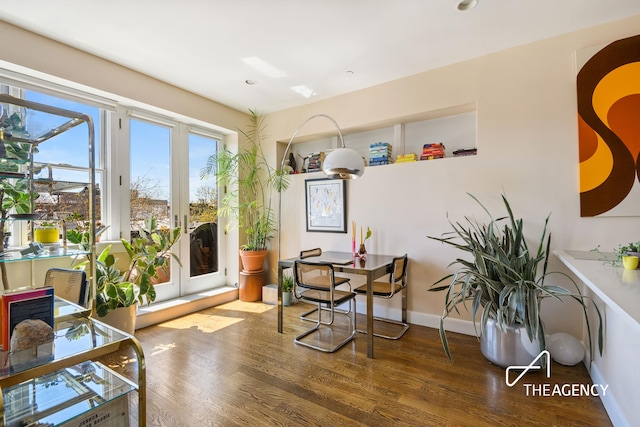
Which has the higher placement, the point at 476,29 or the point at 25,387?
the point at 476,29

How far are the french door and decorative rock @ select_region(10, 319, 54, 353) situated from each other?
2.66 meters

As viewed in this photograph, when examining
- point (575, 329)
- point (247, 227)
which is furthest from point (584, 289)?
point (247, 227)

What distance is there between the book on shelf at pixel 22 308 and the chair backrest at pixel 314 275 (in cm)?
191

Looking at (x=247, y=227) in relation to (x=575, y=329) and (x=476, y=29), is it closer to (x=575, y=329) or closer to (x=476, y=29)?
(x=476, y=29)

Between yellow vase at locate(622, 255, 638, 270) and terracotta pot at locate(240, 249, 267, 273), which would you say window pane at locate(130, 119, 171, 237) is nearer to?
terracotta pot at locate(240, 249, 267, 273)

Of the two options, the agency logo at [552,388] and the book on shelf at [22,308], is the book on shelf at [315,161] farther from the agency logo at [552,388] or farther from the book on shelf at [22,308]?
the book on shelf at [22,308]

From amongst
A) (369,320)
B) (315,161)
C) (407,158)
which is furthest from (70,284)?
(407,158)

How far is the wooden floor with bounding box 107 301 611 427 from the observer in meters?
1.84

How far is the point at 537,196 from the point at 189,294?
426cm

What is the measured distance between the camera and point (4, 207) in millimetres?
1550

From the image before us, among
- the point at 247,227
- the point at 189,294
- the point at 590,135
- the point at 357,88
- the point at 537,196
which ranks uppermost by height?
the point at 357,88

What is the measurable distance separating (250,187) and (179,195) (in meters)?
1.02

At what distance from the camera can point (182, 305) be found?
3713 mm

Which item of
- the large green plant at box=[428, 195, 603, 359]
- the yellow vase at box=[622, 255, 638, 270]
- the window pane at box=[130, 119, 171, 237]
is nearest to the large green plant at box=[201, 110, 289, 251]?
the window pane at box=[130, 119, 171, 237]
